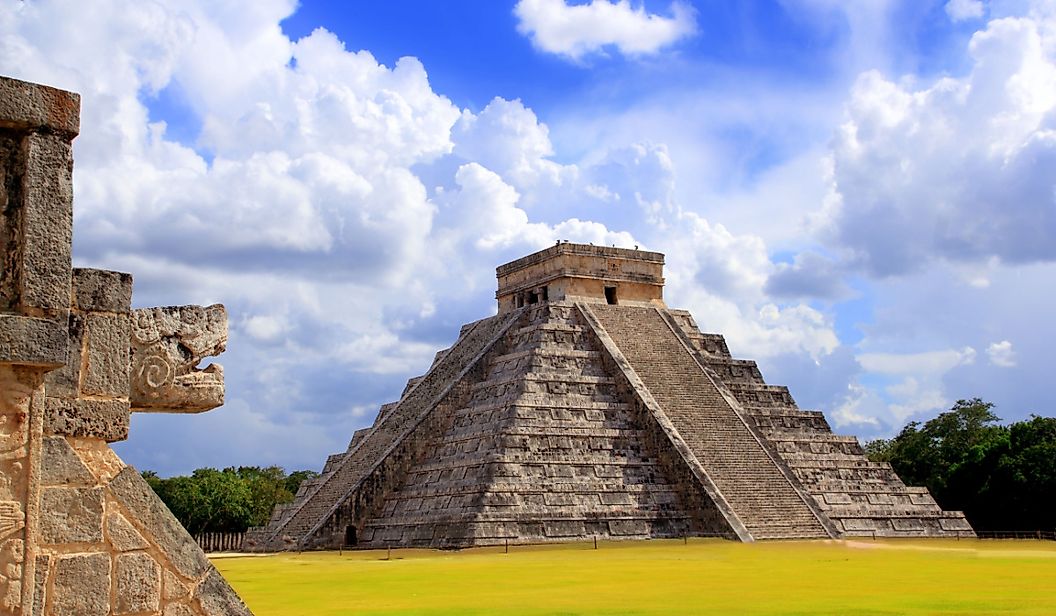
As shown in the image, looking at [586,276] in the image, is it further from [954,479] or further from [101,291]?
[101,291]

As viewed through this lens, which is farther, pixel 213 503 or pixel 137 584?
pixel 213 503

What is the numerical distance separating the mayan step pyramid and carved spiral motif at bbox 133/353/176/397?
22447 mm

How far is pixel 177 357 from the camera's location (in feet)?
17.3

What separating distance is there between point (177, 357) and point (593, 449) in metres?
25.7

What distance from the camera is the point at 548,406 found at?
30953 millimetres

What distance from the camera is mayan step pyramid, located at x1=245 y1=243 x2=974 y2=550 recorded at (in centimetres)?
2900

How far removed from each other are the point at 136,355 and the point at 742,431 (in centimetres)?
2914

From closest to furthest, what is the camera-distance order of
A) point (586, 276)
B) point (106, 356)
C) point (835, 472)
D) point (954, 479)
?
point (106, 356) → point (835, 472) → point (586, 276) → point (954, 479)

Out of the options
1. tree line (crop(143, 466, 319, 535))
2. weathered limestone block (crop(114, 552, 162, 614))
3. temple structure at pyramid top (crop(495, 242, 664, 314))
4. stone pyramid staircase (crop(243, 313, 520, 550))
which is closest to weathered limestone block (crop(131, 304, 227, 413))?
weathered limestone block (crop(114, 552, 162, 614))

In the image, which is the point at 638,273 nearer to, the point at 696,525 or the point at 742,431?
the point at 742,431

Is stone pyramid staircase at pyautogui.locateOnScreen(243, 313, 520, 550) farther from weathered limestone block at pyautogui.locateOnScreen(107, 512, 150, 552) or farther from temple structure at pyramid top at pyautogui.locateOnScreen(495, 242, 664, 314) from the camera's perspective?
weathered limestone block at pyautogui.locateOnScreen(107, 512, 150, 552)

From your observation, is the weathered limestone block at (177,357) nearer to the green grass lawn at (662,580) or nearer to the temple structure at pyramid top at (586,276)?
the green grass lawn at (662,580)

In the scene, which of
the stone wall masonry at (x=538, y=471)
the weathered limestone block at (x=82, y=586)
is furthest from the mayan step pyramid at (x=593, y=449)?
the weathered limestone block at (x=82, y=586)

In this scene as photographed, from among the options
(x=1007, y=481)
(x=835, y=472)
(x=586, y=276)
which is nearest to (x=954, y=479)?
(x=1007, y=481)
